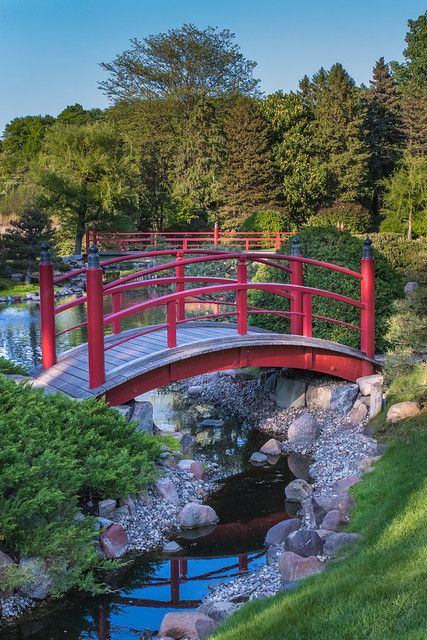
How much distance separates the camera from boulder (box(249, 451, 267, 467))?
8.95 metres

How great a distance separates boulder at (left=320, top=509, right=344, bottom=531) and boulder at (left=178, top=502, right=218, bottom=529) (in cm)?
132

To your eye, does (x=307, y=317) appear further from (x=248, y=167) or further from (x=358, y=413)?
(x=248, y=167)

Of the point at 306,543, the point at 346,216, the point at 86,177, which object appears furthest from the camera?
the point at 86,177

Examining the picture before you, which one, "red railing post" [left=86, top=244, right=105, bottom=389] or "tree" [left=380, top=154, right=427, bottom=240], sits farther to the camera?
"tree" [left=380, top=154, right=427, bottom=240]

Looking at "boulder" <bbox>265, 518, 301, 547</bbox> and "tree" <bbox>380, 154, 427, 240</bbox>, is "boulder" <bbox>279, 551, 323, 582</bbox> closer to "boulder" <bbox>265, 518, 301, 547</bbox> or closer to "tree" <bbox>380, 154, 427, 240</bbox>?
"boulder" <bbox>265, 518, 301, 547</bbox>

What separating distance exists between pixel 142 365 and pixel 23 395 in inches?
69.8

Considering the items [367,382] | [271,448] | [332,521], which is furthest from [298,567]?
[367,382]

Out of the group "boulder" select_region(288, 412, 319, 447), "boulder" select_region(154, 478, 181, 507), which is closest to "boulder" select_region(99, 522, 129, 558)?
"boulder" select_region(154, 478, 181, 507)

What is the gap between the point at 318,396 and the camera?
10555 mm

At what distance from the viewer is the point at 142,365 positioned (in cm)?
838

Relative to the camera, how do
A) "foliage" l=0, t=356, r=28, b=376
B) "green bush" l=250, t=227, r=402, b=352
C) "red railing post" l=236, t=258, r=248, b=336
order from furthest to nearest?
"green bush" l=250, t=227, r=402, b=352 < "red railing post" l=236, t=258, r=248, b=336 < "foliage" l=0, t=356, r=28, b=376

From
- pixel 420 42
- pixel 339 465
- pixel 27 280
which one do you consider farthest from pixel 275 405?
pixel 420 42

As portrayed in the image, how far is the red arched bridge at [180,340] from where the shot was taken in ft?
26.2

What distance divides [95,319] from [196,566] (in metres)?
2.95
